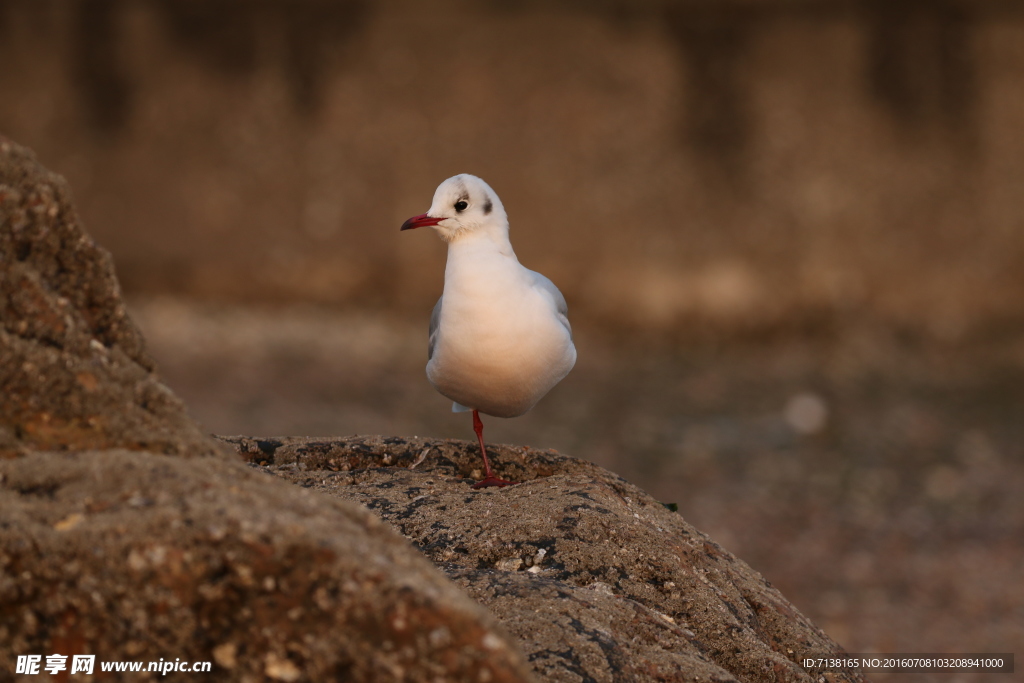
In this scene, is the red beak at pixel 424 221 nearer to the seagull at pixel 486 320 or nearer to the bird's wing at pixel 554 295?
the seagull at pixel 486 320

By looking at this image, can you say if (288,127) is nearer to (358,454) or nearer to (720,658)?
(358,454)

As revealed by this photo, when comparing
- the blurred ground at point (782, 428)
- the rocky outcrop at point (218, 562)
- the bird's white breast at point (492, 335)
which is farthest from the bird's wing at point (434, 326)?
the blurred ground at point (782, 428)

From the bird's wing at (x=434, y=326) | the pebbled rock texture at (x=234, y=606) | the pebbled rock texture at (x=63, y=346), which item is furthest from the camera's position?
the bird's wing at (x=434, y=326)

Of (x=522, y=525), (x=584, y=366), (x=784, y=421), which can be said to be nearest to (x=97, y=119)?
(x=584, y=366)

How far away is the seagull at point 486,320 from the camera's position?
3.09 meters

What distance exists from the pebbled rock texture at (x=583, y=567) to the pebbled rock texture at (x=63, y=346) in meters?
0.75

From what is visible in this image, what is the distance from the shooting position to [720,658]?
7.23ft

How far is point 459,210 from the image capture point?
326 centimetres

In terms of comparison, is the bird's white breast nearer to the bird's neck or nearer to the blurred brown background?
the bird's neck

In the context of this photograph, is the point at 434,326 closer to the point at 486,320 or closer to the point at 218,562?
the point at 486,320

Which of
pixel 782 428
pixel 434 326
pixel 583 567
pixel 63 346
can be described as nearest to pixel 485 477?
pixel 434 326

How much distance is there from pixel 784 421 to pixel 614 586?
694 cm

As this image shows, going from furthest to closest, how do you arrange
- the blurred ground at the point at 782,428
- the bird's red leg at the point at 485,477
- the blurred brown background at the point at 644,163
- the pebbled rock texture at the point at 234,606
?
the blurred brown background at the point at 644,163, the blurred ground at the point at 782,428, the bird's red leg at the point at 485,477, the pebbled rock texture at the point at 234,606

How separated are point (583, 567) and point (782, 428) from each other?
678cm
